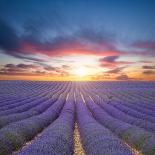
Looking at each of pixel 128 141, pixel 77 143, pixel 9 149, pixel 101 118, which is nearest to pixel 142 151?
pixel 128 141

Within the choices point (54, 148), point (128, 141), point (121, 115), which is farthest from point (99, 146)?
point (121, 115)

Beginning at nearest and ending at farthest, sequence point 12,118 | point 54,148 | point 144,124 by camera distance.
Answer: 1. point 54,148
2. point 144,124
3. point 12,118

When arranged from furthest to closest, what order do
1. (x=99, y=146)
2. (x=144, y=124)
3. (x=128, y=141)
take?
(x=144, y=124)
(x=128, y=141)
(x=99, y=146)

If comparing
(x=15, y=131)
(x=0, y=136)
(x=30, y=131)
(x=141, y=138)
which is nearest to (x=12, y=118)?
(x=30, y=131)

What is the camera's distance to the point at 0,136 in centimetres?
950

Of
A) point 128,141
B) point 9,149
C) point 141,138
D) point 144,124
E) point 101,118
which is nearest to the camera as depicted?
point 9,149

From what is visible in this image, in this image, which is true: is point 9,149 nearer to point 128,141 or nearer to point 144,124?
point 128,141

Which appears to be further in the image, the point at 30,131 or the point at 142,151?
the point at 30,131

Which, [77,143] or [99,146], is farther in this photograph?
[77,143]

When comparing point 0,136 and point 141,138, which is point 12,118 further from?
point 141,138

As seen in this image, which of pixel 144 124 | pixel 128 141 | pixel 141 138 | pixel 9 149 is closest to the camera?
pixel 9 149

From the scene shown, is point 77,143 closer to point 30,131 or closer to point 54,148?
point 30,131

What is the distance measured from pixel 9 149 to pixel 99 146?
9.29 ft

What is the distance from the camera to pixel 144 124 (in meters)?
13.7
